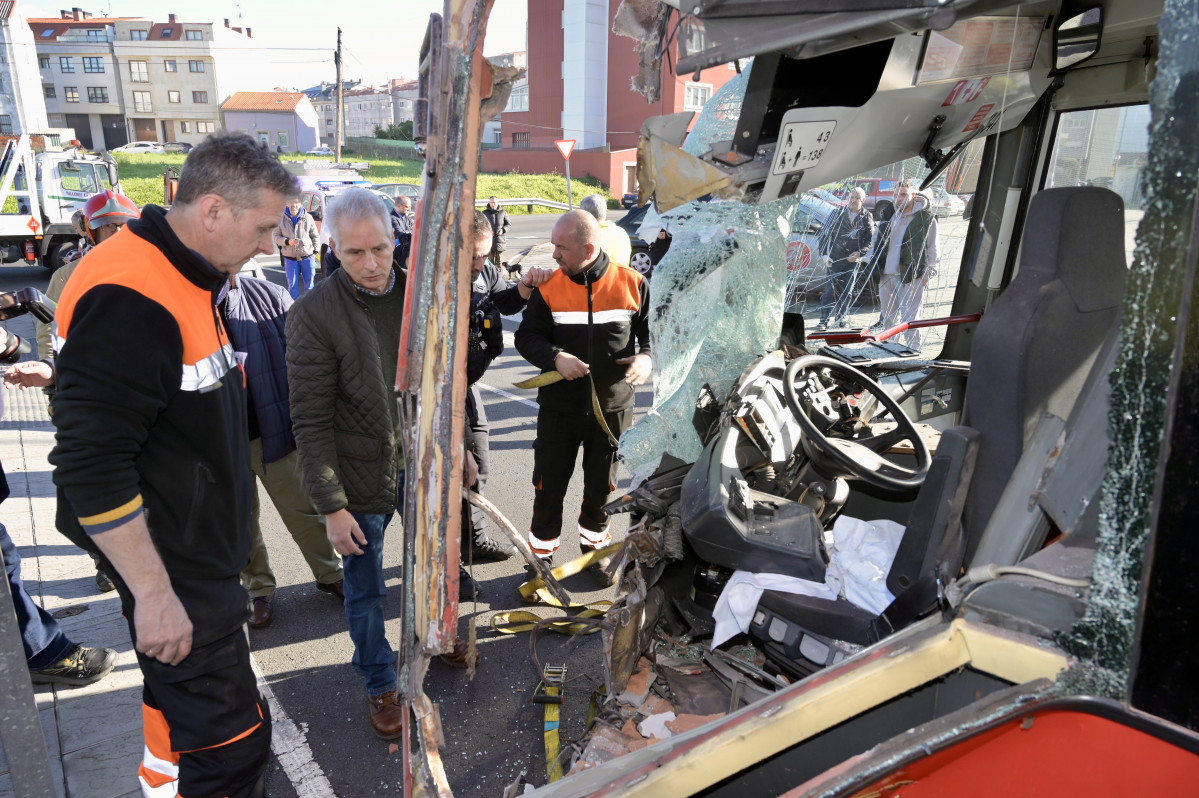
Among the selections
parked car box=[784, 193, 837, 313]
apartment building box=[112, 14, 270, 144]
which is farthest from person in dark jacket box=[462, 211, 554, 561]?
apartment building box=[112, 14, 270, 144]

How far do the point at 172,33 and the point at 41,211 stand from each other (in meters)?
66.4

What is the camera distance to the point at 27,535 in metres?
4.32

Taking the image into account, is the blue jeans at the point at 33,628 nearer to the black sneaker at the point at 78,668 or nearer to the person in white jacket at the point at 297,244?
the black sneaker at the point at 78,668

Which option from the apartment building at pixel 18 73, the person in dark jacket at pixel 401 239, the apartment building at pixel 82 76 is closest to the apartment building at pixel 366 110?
the apartment building at pixel 82 76

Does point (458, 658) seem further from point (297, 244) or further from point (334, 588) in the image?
point (297, 244)

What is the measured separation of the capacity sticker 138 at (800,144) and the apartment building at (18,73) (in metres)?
43.1

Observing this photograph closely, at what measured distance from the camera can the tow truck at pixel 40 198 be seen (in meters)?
13.8

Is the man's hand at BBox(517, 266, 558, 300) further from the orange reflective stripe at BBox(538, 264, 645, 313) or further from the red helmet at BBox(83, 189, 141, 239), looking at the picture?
the red helmet at BBox(83, 189, 141, 239)

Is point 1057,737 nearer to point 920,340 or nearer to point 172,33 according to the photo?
point 920,340

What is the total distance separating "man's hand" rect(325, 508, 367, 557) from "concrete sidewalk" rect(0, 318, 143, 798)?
1092mm

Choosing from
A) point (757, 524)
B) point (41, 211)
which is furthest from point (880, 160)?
point (41, 211)

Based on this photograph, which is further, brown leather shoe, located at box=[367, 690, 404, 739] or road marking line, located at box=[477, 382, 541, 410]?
road marking line, located at box=[477, 382, 541, 410]

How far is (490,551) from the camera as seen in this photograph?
4.15m

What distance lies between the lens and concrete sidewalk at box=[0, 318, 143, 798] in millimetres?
2613
